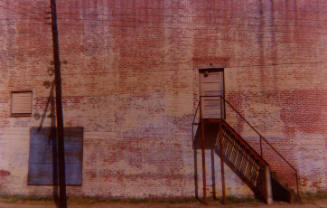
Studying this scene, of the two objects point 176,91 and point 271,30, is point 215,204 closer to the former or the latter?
point 176,91

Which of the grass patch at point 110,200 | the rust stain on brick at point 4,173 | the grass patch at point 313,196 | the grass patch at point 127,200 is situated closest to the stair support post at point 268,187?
the grass patch at point 110,200

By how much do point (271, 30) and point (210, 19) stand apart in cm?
237

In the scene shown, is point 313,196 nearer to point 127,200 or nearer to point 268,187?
point 268,187

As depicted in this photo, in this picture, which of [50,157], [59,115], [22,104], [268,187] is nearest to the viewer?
[268,187]

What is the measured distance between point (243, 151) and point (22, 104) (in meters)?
8.92

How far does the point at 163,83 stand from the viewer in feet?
31.5

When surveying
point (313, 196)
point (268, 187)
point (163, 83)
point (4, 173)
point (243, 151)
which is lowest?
point (313, 196)

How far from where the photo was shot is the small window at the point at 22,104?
1009 cm

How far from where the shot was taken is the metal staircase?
8766 millimetres

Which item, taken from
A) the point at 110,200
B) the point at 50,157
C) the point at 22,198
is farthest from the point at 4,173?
the point at 110,200

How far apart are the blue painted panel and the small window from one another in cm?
88

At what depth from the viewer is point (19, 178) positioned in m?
9.80

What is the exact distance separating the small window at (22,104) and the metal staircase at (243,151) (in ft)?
22.0

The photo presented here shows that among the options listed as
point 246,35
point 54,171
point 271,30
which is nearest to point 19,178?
point 54,171
